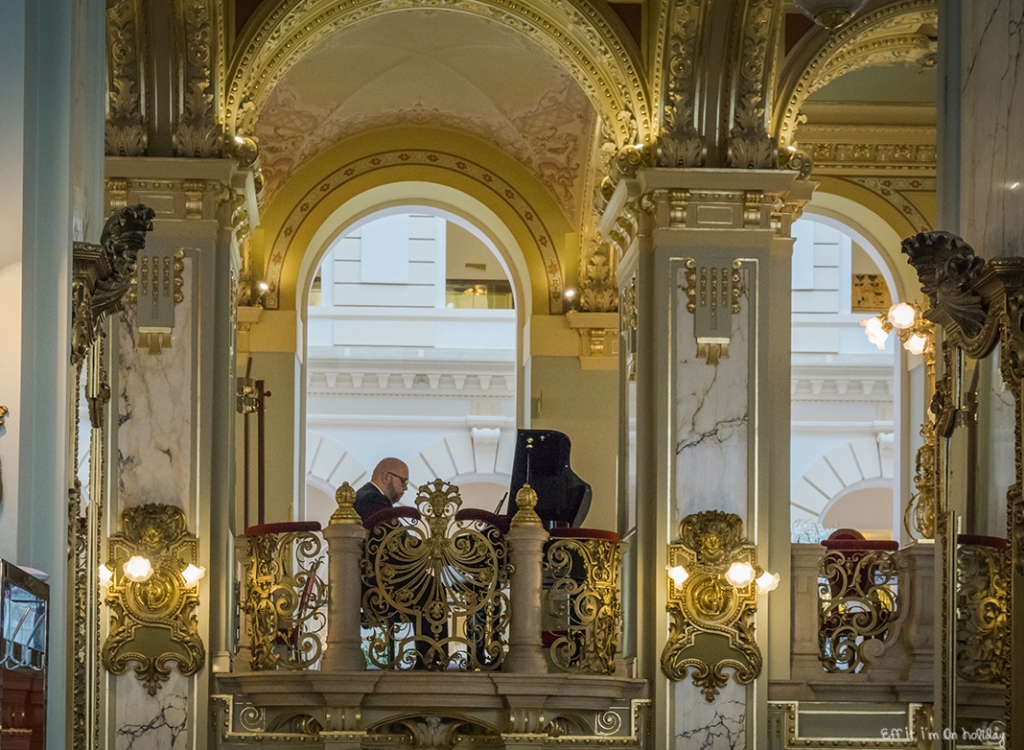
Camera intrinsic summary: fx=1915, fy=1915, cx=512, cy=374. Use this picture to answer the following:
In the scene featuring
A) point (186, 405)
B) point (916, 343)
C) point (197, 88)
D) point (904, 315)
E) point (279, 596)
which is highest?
point (197, 88)

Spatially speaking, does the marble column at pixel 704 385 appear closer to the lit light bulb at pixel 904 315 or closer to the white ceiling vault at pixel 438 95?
the lit light bulb at pixel 904 315

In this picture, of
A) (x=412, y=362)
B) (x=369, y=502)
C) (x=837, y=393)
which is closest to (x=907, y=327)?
(x=369, y=502)

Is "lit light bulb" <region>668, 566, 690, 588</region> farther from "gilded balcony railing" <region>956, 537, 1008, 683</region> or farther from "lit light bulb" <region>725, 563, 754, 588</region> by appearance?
"gilded balcony railing" <region>956, 537, 1008, 683</region>

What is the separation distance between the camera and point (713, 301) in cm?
1333

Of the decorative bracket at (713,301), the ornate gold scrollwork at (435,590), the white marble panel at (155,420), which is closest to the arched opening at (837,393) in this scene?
the decorative bracket at (713,301)

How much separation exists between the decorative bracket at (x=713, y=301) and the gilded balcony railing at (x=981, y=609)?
16.8 feet

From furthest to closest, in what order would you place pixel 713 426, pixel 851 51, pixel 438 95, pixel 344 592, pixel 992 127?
1. pixel 438 95
2. pixel 851 51
3. pixel 713 426
4. pixel 344 592
5. pixel 992 127

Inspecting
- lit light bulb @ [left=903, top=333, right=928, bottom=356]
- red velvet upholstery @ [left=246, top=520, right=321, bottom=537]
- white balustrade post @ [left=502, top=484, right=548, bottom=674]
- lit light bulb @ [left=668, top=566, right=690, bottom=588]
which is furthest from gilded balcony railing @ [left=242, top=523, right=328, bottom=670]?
lit light bulb @ [left=903, top=333, right=928, bottom=356]

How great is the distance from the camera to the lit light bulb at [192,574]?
1294 centimetres

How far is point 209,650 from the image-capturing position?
13.0m

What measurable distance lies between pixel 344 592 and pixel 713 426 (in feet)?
9.11

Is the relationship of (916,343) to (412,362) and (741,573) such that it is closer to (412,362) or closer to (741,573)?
(741,573)

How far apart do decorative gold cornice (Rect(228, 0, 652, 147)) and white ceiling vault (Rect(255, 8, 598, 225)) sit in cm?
183

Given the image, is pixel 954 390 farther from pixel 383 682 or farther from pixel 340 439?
pixel 340 439
